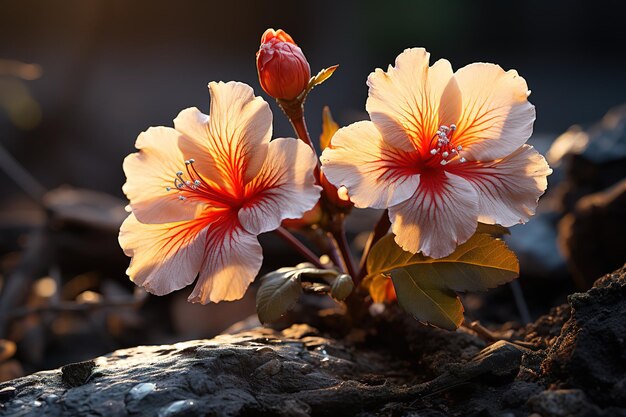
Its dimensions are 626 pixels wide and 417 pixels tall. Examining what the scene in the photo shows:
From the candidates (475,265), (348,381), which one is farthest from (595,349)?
(348,381)

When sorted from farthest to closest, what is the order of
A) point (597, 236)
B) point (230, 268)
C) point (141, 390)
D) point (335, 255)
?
point (597, 236) → point (335, 255) → point (230, 268) → point (141, 390)

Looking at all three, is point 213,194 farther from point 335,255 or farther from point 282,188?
point 335,255

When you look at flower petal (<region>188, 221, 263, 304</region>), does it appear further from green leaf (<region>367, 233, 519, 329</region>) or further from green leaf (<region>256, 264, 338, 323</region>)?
green leaf (<region>367, 233, 519, 329</region>)

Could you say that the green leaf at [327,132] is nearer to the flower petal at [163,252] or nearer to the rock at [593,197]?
the flower petal at [163,252]

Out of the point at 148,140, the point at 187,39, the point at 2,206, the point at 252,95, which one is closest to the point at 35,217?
the point at 2,206

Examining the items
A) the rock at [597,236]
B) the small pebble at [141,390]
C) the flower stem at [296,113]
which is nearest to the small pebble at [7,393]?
the small pebble at [141,390]

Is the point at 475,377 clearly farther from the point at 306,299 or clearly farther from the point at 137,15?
Result: the point at 137,15

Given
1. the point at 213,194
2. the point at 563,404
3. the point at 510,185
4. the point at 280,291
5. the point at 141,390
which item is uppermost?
the point at 213,194
